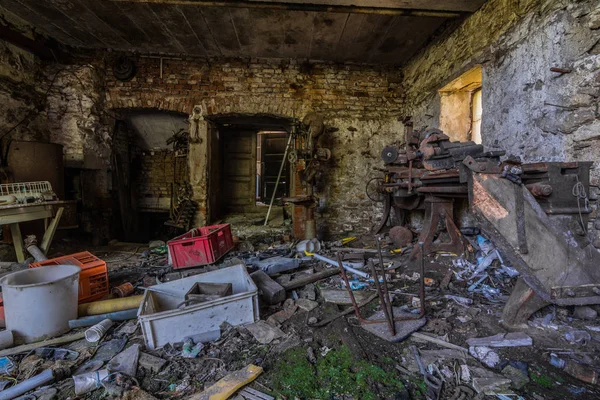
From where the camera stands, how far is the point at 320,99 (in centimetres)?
534

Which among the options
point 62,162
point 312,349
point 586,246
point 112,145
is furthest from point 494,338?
point 112,145

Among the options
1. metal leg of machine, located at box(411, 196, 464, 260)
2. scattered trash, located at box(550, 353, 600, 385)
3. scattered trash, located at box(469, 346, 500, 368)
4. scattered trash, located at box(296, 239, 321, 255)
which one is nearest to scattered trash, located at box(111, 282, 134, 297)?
scattered trash, located at box(296, 239, 321, 255)

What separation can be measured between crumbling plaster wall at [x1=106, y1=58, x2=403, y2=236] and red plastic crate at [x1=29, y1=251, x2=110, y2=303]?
275 cm

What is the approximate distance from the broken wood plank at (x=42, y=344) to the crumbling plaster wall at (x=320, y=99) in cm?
344

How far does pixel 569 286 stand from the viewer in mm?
1944

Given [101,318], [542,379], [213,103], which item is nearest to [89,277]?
[101,318]

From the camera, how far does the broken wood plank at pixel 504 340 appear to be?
186cm

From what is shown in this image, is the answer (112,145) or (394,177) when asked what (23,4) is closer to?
(112,145)

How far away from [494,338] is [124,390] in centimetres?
236

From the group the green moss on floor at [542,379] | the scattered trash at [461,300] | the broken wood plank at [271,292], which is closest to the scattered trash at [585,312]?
the scattered trash at [461,300]

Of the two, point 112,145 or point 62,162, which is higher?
point 112,145

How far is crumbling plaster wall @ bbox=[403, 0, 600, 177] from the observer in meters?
2.30

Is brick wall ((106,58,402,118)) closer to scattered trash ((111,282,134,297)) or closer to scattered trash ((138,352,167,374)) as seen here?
scattered trash ((111,282,134,297))

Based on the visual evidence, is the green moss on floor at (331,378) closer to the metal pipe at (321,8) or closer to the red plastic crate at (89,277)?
the red plastic crate at (89,277)
